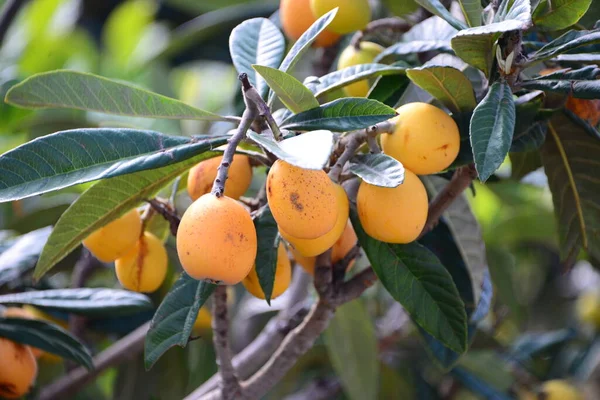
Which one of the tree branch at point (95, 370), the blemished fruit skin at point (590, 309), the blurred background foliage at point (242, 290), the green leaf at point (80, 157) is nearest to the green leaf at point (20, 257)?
the blurred background foliage at point (242, 290)

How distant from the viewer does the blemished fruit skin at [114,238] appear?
83cm

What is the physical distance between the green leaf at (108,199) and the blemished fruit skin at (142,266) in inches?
3.4

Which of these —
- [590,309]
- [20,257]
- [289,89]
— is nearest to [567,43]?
[289,89]

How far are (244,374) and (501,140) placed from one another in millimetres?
657

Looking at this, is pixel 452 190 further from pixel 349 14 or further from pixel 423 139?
pixel 349 14

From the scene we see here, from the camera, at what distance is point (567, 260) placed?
99 centimetres

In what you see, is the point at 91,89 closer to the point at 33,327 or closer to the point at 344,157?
the point at 344,157

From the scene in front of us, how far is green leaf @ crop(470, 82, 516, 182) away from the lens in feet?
2.18

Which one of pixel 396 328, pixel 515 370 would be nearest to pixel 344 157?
pixel 396 328

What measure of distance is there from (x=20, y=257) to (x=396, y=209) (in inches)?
25.6

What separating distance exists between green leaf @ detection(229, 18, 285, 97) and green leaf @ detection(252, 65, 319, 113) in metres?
0.09

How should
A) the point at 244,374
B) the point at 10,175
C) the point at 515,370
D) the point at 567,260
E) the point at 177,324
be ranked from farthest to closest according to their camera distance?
the point at 515,370, the point at 244,374, the point at 567,260, the point at 177,324, the point at 10,175

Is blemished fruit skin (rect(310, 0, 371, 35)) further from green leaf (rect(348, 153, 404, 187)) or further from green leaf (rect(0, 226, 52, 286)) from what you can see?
green leaf (rect(0, 226, 52, 286))

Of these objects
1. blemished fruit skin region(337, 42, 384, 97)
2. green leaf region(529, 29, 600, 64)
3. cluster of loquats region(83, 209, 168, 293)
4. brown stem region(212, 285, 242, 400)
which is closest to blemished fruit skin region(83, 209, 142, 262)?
cluster of loquats region(83, 209, 168, 293)
